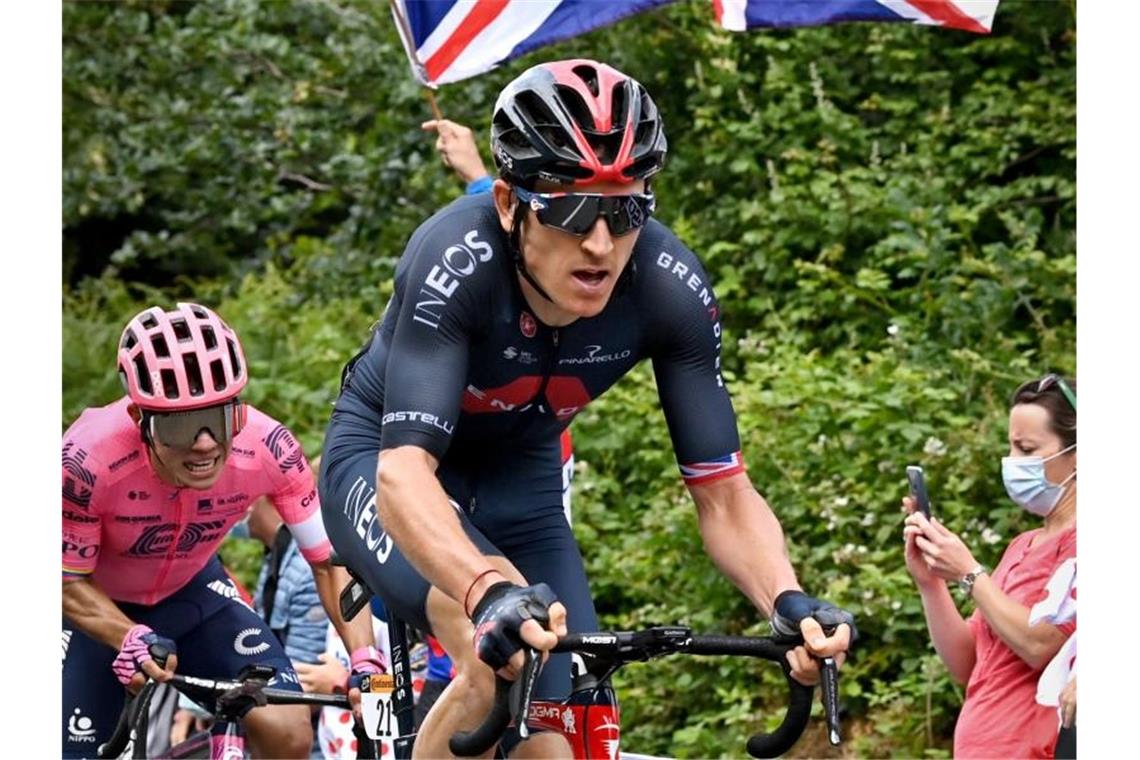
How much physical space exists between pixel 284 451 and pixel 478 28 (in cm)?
258

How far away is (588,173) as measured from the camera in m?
4.15

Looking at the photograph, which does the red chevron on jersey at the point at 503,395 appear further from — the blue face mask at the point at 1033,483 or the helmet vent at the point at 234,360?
the blue face mask at the point at 1033,483

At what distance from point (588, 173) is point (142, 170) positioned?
1065 centimetres

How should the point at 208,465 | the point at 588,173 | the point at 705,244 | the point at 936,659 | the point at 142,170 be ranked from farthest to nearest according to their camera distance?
the point at 142,170 < the point at 705,244 < the point at 936,659 < the point at 208,465 < the point at 588,173

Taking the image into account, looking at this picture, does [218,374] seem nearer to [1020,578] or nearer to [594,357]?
[594,357]

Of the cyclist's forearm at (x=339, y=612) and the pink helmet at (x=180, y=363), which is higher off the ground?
the pink helmet at (x=180, y=363)

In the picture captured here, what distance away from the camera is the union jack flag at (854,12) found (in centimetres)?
764

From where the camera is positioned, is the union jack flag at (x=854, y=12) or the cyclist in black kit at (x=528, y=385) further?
the union jack flag at (x=854, y=12)

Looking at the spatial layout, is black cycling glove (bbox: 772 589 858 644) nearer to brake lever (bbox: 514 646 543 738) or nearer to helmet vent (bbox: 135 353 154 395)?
brake lever (bbox: 514 646 543 738)

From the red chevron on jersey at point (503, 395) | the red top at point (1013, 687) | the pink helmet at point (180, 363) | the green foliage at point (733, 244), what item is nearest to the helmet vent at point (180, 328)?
the pink helmet at point (180, 363)

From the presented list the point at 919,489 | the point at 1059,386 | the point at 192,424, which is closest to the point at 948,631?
the point at 919,489

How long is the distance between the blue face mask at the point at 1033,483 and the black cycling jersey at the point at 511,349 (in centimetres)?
127
